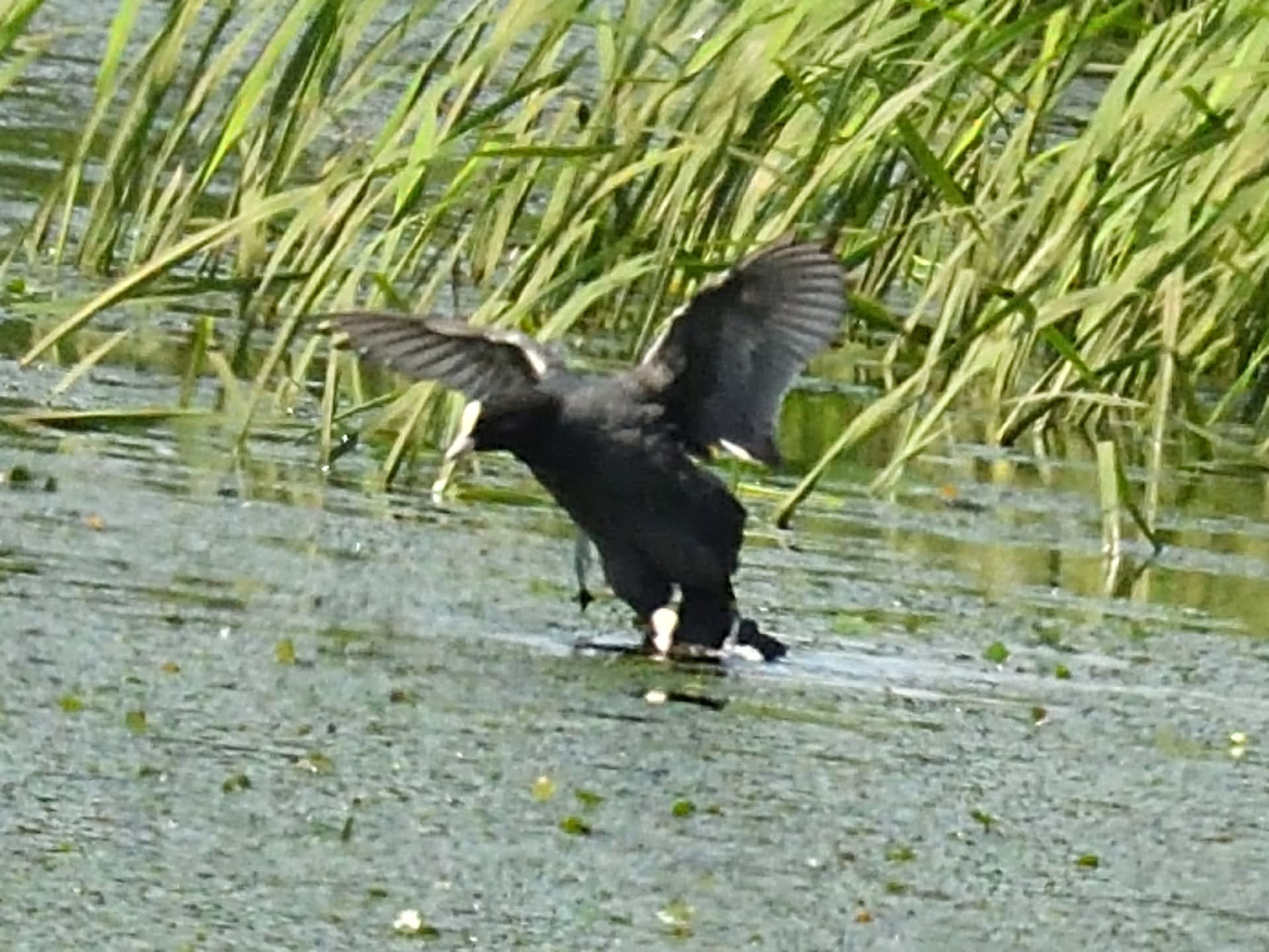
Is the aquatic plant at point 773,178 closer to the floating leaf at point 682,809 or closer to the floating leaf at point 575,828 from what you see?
the floating leaf at point 682,809

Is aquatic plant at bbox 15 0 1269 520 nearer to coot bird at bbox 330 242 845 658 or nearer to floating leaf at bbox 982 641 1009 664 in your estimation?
coot bird at bbox 330 242 845 658

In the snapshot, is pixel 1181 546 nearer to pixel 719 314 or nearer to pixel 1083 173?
pixel 1083 173

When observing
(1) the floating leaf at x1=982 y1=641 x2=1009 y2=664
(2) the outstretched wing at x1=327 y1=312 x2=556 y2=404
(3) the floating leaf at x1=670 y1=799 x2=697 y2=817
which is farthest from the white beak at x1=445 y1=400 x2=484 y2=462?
(3) the floating leaf at x1=670 y1=799 x2=697 y2=817

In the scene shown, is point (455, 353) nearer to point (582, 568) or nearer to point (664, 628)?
point (582, 568)

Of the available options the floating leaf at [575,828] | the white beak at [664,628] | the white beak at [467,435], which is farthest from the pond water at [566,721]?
the white beak at [467,435]

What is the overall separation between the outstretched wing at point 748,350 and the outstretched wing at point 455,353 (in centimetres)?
16

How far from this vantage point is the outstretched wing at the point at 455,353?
5.80m

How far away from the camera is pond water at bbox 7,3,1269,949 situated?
4.24m

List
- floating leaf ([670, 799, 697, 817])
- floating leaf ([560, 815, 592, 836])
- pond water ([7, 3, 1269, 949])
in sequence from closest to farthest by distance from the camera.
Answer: pond water ([7, 3, 1269, 949]) < floating leaf ([560, 815, 592, 836]) < floating leaf ([670, 799, 697, 817])

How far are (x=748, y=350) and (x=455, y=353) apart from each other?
391 millimetres

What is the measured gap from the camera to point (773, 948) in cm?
410

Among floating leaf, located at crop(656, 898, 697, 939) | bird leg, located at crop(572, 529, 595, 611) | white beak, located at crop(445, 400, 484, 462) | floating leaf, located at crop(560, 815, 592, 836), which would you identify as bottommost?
bird leg, located at crop(572, 529, 595, 611)

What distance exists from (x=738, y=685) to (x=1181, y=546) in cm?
154

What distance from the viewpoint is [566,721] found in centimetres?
515
